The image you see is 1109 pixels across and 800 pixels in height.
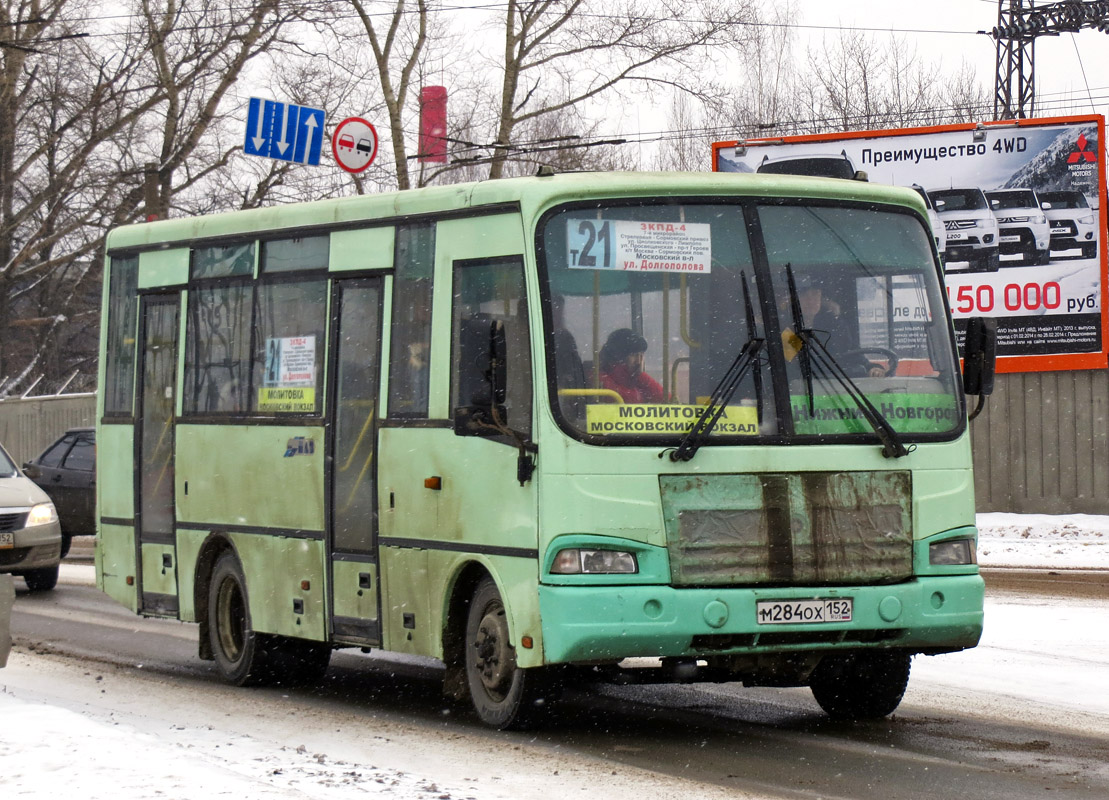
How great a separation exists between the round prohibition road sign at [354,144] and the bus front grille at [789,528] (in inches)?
497

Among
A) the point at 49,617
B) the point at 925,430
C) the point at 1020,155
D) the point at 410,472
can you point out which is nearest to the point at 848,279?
the point at 925,430

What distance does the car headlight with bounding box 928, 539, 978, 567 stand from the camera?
8352mm

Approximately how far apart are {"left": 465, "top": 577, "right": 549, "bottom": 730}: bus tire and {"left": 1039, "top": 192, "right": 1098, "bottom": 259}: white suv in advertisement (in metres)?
18.1

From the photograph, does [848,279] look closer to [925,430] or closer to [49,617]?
[925,430]

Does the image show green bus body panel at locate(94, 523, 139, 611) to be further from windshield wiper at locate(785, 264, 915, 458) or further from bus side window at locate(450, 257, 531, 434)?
windshield wiper at locate(785, 264, 915, 458)

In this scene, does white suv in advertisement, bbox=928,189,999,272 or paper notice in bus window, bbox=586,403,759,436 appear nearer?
paper notice in bus window, bbox=586,403,759,436

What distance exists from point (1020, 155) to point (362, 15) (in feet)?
59.1

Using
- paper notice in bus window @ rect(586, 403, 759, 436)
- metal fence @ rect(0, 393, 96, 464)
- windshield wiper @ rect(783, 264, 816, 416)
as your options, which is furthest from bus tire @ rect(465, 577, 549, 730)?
metal fence @ rect(0, 393, 96, 464)

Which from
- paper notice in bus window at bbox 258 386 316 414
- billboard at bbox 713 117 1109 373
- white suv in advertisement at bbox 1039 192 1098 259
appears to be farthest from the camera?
white suv in advertisement at bbox 1039 192 1098 259

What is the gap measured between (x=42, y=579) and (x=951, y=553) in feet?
37.8

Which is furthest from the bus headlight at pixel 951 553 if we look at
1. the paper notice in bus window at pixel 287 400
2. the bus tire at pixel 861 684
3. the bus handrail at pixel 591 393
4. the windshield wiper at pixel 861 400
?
the paper notice in bus window at pixel 287 400

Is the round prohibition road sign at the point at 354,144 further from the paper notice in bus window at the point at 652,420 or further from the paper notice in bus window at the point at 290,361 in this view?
the paper notice in bus window at the point at 652,420

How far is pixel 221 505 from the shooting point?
1101 centimetres

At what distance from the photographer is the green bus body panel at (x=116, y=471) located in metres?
12.1
